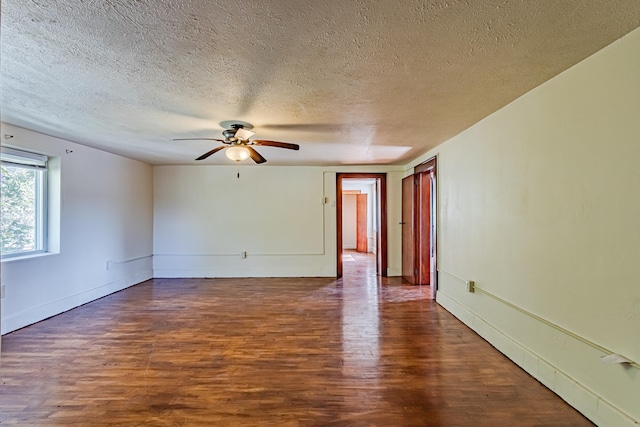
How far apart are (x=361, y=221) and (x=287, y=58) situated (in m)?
8.90

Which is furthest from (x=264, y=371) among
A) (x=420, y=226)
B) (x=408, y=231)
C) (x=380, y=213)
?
(x=380, y=213)

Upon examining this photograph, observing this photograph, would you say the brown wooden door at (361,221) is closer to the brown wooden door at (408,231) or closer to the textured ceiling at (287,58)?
the brown wooden door at (408,231)

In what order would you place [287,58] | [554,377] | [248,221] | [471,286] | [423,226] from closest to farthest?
[287,58], [554,377], [471,286], [423,226], [248,221]

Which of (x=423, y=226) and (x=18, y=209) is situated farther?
(x=423, y=226)

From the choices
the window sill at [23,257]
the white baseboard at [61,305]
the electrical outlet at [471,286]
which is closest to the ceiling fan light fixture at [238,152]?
Answer: the window sill at [23,257]

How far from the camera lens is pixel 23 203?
3.76 metres

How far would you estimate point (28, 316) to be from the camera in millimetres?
3621

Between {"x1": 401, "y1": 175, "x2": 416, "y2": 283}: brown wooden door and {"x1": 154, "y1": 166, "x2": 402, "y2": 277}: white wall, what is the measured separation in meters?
0.24

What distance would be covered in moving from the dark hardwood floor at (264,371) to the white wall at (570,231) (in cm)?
28

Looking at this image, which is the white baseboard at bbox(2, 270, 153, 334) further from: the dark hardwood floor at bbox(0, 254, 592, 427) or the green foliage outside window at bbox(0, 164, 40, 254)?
the green foliage outside window at bbox(0, 164, 40, 254)

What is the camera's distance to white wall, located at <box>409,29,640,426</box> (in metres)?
1.83

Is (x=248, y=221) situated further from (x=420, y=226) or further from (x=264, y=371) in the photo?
(x=264, y=371)

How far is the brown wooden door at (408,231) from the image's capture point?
217 inches

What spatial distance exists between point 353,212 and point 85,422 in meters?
9.59
